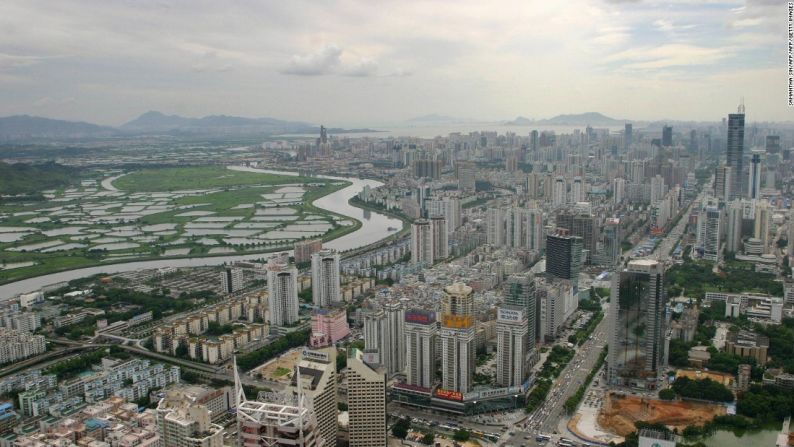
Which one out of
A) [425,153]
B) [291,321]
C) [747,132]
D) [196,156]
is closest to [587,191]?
[747,132]

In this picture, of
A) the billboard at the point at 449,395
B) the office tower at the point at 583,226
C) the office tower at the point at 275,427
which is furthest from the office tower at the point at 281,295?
the office tower at the point at 275,427

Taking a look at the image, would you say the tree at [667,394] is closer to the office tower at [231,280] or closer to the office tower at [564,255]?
the office tower at [564,255]

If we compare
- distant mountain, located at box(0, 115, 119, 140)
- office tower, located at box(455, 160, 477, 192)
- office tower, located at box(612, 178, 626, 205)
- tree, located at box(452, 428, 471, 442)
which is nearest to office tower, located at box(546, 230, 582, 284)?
tree, located at box(452, 428, 471, 442)


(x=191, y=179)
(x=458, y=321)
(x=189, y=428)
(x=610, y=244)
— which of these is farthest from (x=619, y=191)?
(x=189, y=428)

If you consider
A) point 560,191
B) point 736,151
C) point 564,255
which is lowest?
point 564,255

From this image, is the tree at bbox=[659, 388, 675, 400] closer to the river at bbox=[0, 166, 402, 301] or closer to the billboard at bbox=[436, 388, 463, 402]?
the billboard at bbox=[436, 388, 463, 402]

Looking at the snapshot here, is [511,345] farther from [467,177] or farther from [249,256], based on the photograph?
[467,177]
